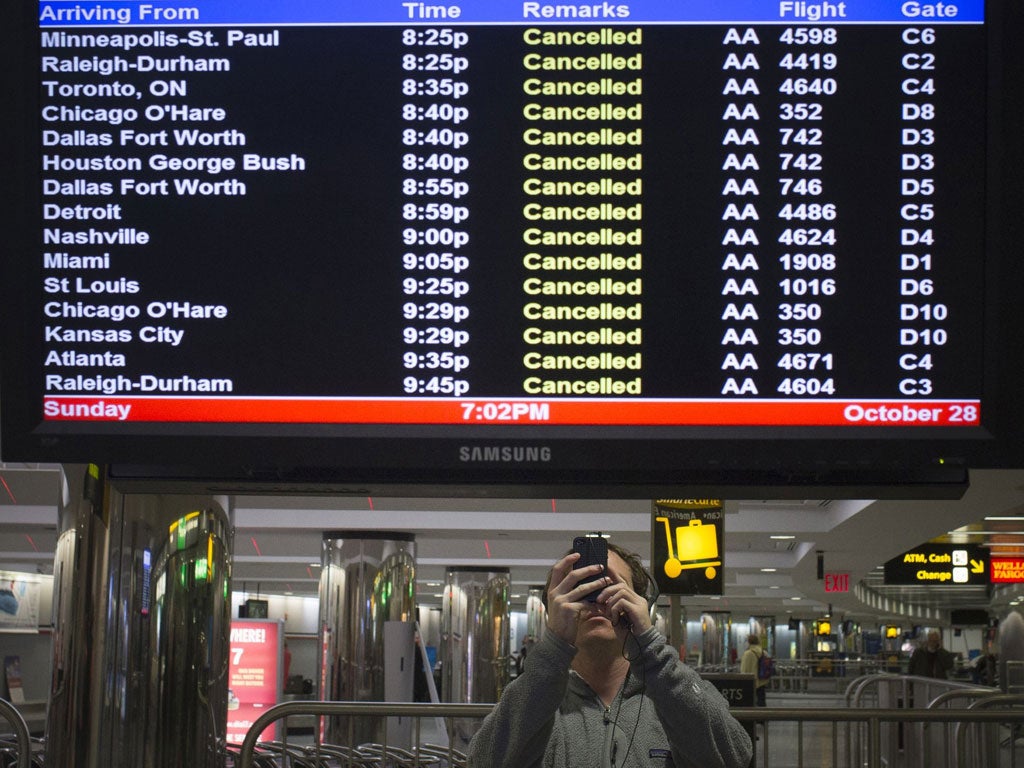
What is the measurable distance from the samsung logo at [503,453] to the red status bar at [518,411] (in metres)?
0.06

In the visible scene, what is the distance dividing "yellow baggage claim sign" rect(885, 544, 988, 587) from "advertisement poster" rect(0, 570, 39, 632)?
74.9ft

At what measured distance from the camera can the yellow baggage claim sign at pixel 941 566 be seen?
22.2 metres

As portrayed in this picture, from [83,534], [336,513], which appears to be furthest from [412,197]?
[336,513]

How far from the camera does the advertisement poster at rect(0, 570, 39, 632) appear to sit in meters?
32.9

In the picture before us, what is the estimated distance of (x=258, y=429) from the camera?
9.87 ft

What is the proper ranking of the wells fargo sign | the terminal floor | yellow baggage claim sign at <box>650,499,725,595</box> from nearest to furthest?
1. yellow baggage claim sign at <box>650,499,725,595</box>
2. the terminal floor
3. the wells fargo sign

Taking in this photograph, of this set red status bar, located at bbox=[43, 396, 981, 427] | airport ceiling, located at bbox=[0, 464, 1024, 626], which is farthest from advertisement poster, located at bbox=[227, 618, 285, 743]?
red status bar, located at bbox=[43, 396, 981, 427]

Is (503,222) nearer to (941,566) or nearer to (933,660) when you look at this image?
(933,660)

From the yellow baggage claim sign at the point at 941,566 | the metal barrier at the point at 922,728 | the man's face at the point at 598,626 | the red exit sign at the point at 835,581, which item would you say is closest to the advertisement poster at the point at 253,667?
the metal barrier at the point at 922,728

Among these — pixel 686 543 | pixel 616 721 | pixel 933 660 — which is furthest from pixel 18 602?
pixel 616 721

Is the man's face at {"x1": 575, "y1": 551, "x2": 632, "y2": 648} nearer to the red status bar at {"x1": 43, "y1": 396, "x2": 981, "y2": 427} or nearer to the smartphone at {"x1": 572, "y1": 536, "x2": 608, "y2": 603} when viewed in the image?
the smartphone at {"x1": 572, "y1": 536, "x2": 608, "y2": 603}

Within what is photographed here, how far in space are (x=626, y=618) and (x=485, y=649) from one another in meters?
27.4

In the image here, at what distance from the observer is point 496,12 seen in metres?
3.13

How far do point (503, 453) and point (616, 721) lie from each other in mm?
682
